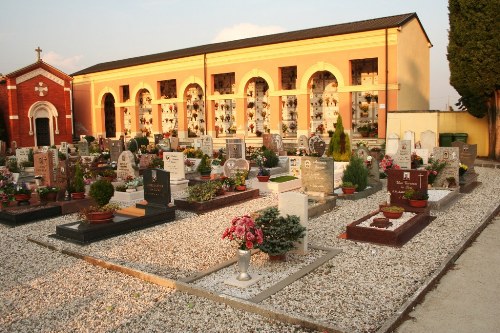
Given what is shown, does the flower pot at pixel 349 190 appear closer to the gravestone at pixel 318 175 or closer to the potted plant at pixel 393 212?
the gravestone at pixel 318 175

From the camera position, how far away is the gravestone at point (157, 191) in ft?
35.0

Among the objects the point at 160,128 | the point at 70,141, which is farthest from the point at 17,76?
the point at 160,128

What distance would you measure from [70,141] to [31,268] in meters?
28.0

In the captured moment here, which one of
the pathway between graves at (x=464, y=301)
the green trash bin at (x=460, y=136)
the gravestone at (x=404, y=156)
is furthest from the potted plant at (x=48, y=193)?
the green trash bin at (x=460, y=136)

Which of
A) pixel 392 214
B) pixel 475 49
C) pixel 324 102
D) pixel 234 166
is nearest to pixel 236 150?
pixel 234 166

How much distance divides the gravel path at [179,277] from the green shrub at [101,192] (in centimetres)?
121

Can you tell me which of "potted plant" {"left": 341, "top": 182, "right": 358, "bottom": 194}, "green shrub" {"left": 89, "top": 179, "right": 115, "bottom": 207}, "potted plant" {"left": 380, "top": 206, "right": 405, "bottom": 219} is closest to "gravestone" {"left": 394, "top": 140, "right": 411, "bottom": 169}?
"potted plant" {"left": 341, "top": 182, "right": 358, "bottom": 194}

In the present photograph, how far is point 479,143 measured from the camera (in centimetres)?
2409

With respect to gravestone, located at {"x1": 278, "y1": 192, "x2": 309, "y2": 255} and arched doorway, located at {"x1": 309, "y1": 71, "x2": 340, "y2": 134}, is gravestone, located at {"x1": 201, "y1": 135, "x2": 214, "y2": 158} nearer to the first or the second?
arched doorway, located at {"x1": 309, "y1": 71, "x2": 340, "y2": 134}

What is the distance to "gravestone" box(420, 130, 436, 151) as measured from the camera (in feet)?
68.5

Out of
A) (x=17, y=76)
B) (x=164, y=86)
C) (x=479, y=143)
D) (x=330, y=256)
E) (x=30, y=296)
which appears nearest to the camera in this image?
(x=30, y=296)

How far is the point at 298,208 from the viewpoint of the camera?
7648 mm

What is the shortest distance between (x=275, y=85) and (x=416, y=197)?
19071mm

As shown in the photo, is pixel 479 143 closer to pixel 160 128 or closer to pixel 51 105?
pixel 160 128
